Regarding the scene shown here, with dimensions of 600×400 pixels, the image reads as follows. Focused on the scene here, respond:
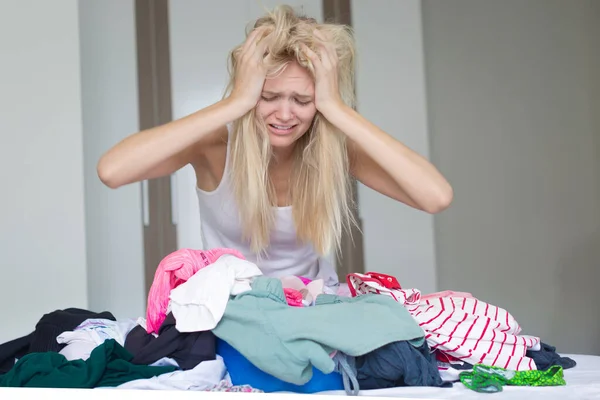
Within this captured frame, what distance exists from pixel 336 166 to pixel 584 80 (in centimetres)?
250

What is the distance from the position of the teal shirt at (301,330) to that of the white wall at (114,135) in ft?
7.85

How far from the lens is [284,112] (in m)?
1.91

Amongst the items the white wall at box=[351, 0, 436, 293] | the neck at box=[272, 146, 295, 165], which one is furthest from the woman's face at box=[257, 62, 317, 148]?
the white wall at box=[351, 0, 436, 293]

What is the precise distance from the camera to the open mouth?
6.37ft

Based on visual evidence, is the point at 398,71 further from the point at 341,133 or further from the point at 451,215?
the point at 341,133

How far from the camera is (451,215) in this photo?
4.00 metres

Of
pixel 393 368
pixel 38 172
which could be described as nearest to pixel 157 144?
pixel 393 368

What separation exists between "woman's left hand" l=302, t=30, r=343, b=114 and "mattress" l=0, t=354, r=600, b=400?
2.80 ft

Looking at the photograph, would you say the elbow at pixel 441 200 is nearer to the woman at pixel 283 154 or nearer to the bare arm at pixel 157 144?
the woman at pixel 283 154

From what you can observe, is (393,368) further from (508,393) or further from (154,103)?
(154,103)

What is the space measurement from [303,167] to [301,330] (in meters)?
0.85

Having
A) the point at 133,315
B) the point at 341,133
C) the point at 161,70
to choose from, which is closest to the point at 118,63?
the point at 161,70

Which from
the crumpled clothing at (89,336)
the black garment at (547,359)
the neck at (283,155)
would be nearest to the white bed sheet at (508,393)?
the black garment at (547,359)

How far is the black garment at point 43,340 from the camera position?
4.77 feet
